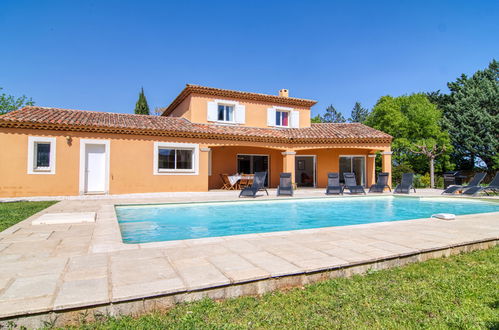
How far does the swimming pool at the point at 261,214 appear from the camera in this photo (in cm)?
679

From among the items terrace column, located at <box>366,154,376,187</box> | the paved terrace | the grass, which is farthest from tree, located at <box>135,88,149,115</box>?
the grass

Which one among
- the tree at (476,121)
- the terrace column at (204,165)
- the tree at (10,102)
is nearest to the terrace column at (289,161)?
the terrace column at (204,165)

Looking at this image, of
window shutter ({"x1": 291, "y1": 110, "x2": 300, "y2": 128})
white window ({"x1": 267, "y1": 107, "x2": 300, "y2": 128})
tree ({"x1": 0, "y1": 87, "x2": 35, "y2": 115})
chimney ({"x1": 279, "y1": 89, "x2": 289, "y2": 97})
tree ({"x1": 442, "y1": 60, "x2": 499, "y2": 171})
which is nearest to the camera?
white window ({"x1": 267, "y1": 107, "x2": 300, "y2": 128})

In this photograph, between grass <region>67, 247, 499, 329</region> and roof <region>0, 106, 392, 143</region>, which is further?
roof <region>0, 106, 392, 143</region>

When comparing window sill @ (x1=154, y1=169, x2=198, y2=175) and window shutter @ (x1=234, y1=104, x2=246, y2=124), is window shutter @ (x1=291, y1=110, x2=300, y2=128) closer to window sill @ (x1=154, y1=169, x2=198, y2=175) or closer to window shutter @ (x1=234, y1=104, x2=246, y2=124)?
window shutter @ (x1=234, y1=104, x2=246, y2=124)

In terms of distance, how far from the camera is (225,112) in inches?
703

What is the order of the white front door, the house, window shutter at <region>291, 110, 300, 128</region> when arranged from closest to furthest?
the house
the white front door
window shutter at <region>291, 110, 300, 128</region>

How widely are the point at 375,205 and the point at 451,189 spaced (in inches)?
219

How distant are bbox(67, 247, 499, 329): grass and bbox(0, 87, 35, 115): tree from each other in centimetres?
4170

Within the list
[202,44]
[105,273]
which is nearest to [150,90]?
[202,44]

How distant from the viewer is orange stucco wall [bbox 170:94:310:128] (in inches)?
664

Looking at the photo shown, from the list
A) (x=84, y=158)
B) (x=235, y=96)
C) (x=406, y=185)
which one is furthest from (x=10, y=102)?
(x=406, y=185)

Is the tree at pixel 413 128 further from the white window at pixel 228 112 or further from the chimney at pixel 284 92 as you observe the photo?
the white window at pixel 228 112

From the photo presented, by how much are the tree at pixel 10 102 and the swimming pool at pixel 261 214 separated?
115 feet
